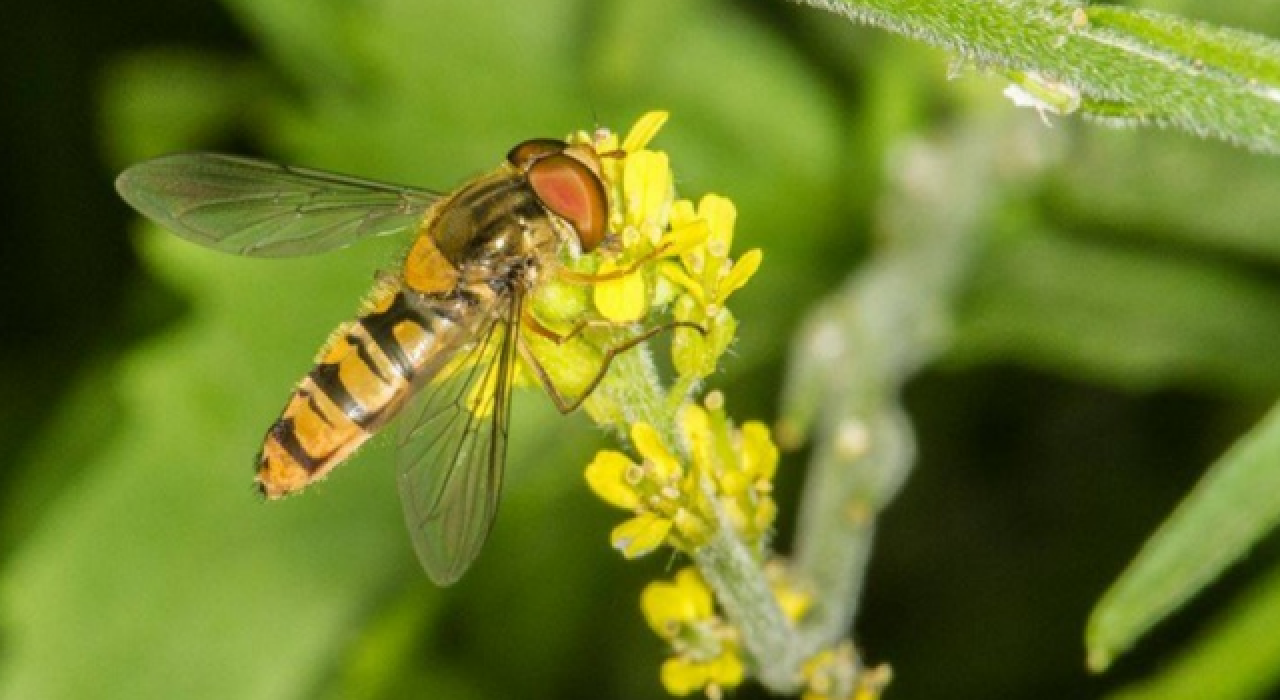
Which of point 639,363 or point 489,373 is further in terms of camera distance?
point 489,373

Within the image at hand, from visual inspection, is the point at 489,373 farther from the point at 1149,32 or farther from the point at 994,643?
the point at 994,643

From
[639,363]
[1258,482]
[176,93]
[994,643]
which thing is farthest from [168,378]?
[1258,482]

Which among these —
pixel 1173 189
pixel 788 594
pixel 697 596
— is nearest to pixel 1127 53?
pixel 697 596

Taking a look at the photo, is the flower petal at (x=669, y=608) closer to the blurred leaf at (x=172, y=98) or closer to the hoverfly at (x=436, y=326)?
the hoverfly at (x=436, y=326)

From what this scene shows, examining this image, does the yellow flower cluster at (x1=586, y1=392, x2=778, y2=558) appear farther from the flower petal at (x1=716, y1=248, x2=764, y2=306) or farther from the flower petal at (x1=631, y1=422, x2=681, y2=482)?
the flower petal at (x1=716, y1=248, x2=764, y2=306)

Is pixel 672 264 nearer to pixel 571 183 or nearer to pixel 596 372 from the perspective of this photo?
pixel 596 372
